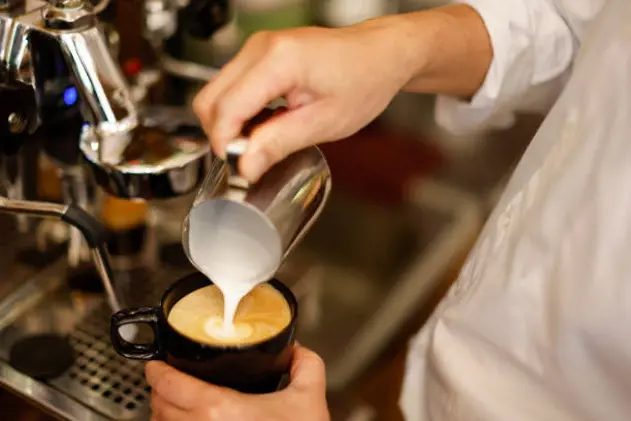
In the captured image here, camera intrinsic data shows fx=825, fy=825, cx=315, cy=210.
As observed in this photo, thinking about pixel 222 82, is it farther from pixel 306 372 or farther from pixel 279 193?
pixel 306 372

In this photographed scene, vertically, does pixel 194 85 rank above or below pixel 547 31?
below

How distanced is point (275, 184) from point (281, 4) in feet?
2.22

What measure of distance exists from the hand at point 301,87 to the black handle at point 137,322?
126mm

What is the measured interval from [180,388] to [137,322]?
0.17 ft

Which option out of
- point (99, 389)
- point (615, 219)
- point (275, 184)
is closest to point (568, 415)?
point (615, 219)

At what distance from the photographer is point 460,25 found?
664 millimetres

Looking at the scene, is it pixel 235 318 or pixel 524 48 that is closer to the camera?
pixel 235 318

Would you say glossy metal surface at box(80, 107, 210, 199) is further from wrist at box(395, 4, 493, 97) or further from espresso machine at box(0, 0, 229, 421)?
wrist at box(395, 4, 493, 97)

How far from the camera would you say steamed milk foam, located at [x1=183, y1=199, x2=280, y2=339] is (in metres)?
0.50

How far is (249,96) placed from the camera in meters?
0.48

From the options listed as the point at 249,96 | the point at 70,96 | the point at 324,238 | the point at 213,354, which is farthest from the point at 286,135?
the point at 324,238

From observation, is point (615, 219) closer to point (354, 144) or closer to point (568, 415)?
point (568, 415)

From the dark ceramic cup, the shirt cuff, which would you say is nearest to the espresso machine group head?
the dark ceramic cup

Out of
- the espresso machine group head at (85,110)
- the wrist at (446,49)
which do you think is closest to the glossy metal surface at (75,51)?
the espresso machine group head at (85,110)
